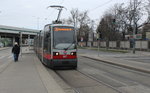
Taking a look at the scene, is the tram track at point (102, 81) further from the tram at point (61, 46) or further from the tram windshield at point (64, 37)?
the tram windshield at point (64, 37)

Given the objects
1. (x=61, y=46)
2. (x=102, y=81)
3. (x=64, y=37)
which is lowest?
(x=102, y=81)

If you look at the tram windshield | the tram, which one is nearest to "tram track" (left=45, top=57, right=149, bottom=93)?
the tram

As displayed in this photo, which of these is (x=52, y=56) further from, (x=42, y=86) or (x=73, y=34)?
(x=42, y=86)

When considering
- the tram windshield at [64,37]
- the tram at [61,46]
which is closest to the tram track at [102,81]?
the tram at [61,46]

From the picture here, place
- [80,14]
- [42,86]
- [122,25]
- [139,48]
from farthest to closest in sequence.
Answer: [80,14] < [122,25] < [139,48] < [42,86]

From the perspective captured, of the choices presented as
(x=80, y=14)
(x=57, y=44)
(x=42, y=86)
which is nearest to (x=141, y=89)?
(x=42, y=86)

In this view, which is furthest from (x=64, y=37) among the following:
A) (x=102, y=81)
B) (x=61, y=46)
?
(x=102, y=81)

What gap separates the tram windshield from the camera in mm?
12453

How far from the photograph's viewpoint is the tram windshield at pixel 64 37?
1245cm

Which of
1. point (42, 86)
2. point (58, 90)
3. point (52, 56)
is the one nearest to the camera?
point (58, 90)

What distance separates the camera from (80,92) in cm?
700

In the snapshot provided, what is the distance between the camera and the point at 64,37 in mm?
12648

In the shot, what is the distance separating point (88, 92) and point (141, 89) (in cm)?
210

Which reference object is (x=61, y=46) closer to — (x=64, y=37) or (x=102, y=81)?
(x=64, y=37)
